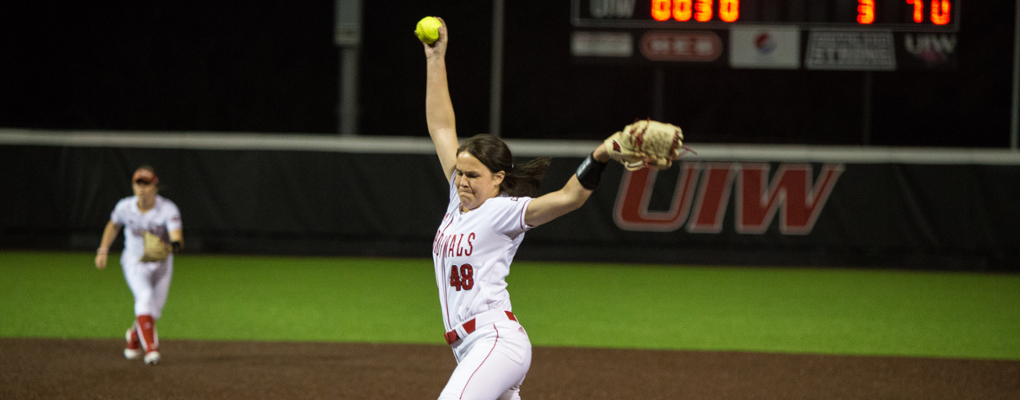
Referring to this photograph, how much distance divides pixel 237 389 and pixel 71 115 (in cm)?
2241

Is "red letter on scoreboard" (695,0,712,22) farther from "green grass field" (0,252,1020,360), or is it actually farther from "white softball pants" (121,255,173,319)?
"white softball pants" (121,255,173,319)

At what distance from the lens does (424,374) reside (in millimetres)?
6410

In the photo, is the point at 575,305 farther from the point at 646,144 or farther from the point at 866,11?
the point at 646,144

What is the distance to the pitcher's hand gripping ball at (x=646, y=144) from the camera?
2.97m

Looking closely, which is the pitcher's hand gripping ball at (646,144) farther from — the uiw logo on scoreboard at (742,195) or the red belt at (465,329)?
the uiw logo on scoreboard at (742,195)

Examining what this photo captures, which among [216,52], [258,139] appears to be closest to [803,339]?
[258,139]

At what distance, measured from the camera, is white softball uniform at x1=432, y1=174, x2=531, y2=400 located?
3318 millimetres

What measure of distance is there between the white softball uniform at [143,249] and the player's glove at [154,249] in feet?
0.38

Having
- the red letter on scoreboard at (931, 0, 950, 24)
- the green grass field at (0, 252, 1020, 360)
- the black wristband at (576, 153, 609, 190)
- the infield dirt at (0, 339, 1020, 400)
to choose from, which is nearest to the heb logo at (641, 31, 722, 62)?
the red letter on scoreboard at (931, 0, 950, 24)

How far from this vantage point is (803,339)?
8.18 m

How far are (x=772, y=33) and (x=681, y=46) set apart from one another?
50.1 inches

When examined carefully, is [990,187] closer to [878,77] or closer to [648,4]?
[648,4]

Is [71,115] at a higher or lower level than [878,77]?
lower

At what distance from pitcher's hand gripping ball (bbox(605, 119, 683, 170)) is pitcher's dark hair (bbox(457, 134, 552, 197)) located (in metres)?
0.54
